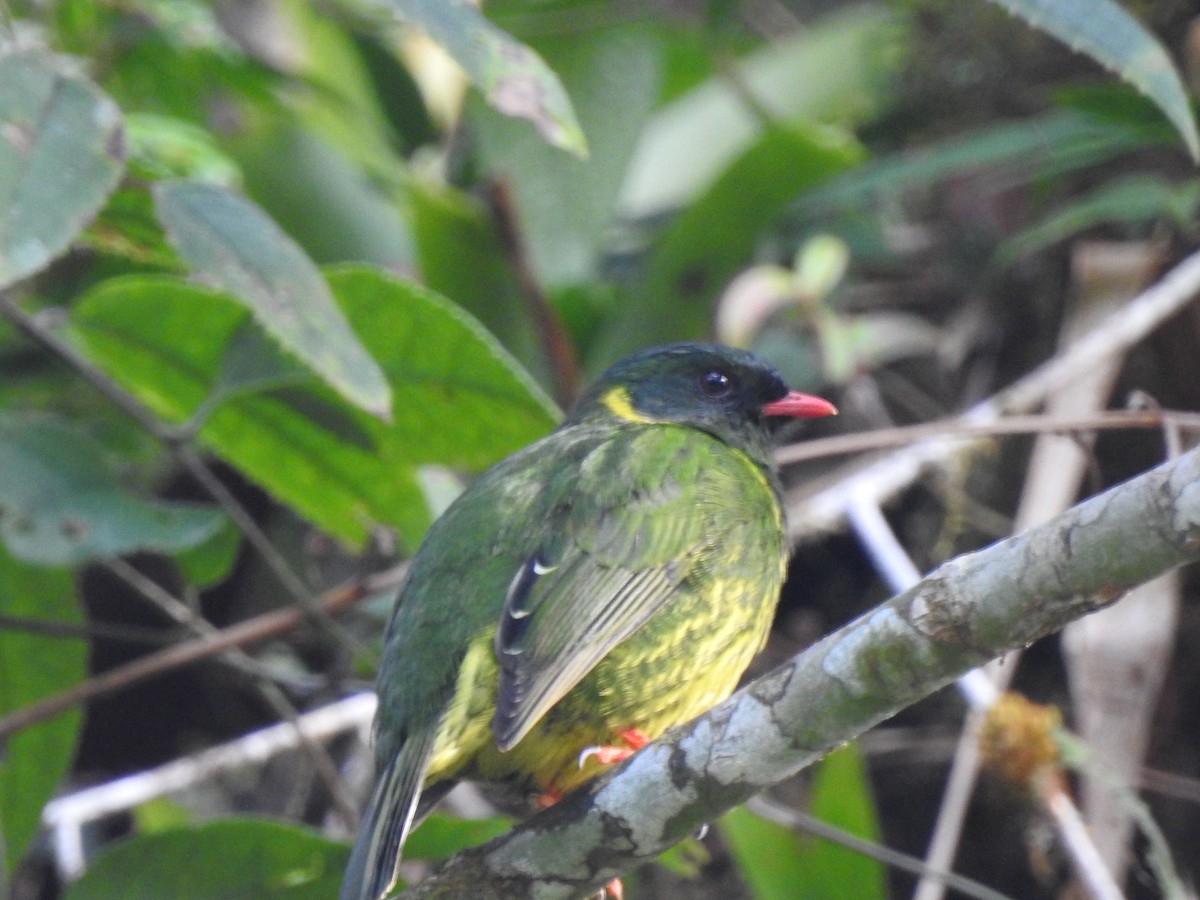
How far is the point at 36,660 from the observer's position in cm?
392

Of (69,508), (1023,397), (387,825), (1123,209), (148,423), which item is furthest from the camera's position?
(1123,209)

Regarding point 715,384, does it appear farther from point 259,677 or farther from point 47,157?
point 47,157

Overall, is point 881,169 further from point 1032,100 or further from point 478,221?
point 478,221

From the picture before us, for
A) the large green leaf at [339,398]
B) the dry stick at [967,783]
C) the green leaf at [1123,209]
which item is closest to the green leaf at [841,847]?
the dry stick at [967,783]

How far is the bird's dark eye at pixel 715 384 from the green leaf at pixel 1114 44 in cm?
131

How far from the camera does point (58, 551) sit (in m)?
3.39

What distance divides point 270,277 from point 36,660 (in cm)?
153

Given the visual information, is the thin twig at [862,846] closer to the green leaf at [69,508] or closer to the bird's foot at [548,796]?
the bird's foot at [548,796]

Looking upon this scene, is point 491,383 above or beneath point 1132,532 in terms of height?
beneath

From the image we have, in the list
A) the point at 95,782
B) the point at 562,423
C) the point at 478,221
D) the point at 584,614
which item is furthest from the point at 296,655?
the point at 584,614

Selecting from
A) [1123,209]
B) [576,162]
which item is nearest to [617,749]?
[576,162]

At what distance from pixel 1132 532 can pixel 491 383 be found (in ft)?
6.24

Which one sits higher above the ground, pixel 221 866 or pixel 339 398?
pixel 339 398

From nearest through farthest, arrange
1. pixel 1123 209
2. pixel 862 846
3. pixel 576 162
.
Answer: pixel 862 846 < pixel 1123 209 < pixel 576 162
